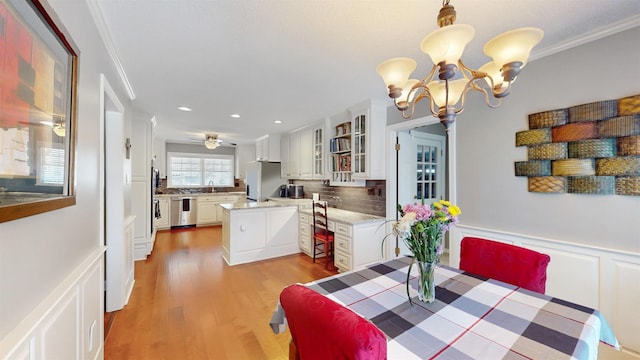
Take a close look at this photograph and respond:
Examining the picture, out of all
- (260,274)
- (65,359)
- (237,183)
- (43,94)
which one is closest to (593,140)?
(43,94)

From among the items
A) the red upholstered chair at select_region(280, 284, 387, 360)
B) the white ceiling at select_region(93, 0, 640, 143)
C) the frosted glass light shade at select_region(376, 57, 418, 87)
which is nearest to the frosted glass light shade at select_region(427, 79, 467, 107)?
the frosted glass light shade at select_region(376, 57, 418, 87)

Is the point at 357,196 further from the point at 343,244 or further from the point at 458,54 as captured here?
the point at 458,54

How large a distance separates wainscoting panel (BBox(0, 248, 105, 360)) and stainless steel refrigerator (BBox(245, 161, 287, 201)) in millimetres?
4147

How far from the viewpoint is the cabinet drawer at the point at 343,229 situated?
323cm

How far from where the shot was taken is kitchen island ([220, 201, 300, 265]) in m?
3.76

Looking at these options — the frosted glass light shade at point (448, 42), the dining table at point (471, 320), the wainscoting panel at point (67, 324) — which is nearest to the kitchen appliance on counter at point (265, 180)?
the wainscoting panel at point (67, 324)

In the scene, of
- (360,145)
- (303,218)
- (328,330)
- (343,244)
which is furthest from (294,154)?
(328,330)

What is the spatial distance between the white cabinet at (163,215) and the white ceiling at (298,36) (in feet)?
13.2

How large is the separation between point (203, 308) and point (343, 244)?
5.90 ft

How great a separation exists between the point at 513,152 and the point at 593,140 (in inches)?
19.1

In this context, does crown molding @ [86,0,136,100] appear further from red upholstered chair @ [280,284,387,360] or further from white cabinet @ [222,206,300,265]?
white cabinet @ [222,206,300,265]

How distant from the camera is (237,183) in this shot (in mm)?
7695

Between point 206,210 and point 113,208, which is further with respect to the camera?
point 206,210

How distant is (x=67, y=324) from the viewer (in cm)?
111
